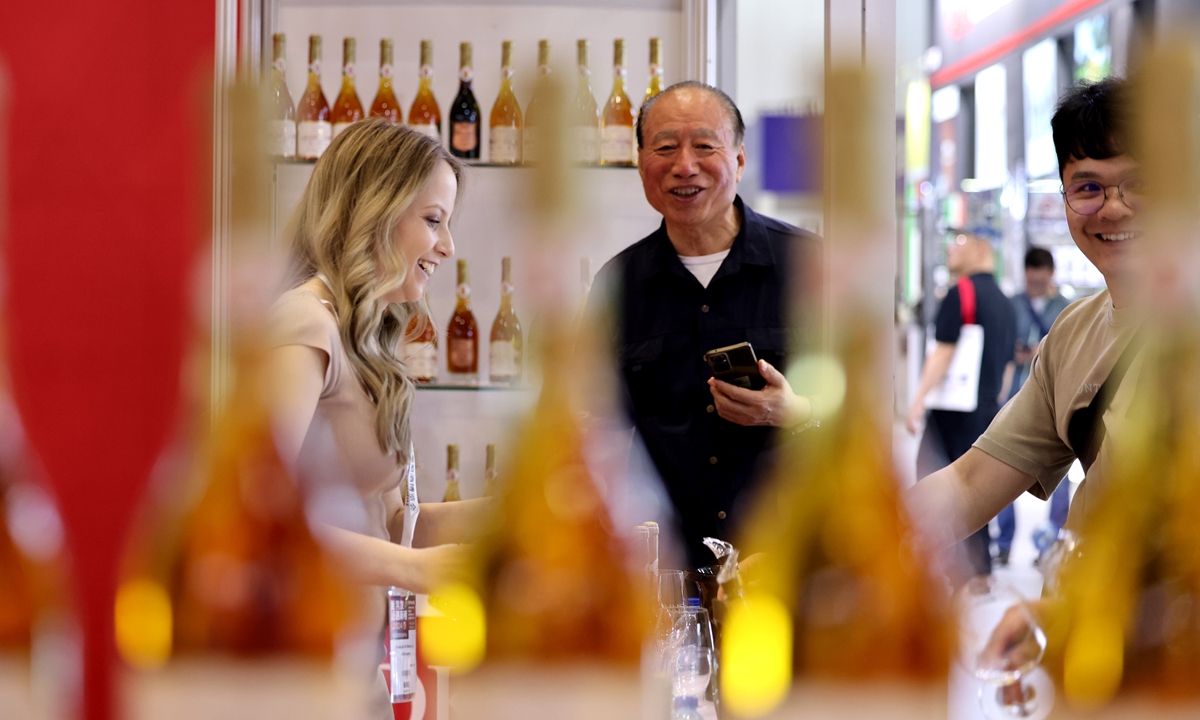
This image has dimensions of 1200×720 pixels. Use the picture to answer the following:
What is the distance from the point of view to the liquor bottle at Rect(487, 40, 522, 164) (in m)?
2.27

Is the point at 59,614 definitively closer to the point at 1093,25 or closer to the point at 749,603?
the point at 749,603

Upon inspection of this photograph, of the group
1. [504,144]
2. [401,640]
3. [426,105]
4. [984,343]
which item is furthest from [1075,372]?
[984,343]

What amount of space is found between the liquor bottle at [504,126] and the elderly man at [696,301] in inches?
11.5

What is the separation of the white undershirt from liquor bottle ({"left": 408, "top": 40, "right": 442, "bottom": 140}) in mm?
594

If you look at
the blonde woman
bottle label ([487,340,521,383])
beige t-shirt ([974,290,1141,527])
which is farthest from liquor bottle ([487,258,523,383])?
beige t-shirt ([974,290,1141,527])

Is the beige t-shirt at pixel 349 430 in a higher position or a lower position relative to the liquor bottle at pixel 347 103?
lower

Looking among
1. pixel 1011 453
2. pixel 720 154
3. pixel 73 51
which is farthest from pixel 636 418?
pixel 73 51

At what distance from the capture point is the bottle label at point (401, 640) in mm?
1035

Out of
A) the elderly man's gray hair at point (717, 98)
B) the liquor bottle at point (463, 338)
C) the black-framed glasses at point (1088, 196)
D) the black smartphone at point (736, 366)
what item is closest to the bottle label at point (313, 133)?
the liquor bottle at point (463, 338)

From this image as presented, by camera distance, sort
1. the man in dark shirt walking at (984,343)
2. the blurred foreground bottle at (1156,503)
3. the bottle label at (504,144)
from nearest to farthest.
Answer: the blurred foreground bottle at (1156,503), the bottle label at (504,144), the man in dark shirt walking at (984,343)

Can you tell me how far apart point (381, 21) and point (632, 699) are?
6.84 feet

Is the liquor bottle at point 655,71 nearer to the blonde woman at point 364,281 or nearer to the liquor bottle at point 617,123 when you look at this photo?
the liquor bottle at point 617,123

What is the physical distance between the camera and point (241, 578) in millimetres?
462

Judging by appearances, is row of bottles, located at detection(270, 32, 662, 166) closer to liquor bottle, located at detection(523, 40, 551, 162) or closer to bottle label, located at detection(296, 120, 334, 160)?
bottle label, located at detection(296, 120, 334, 160)
